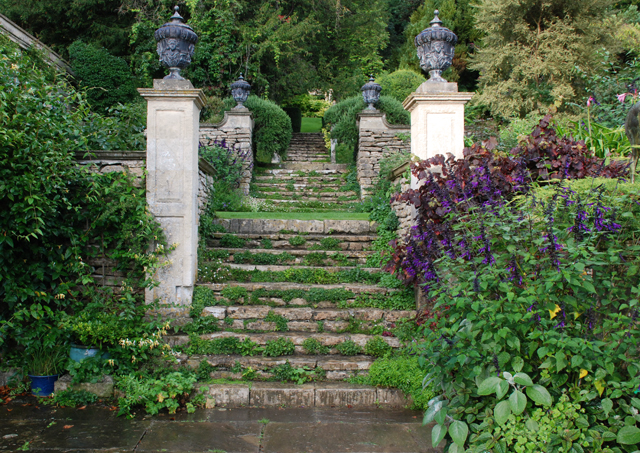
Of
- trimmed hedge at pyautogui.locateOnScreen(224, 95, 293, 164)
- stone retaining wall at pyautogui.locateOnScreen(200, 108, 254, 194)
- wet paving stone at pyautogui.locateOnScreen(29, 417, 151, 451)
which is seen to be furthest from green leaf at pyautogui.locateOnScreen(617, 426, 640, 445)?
trimmed hedge at pyautogui.locateOnScreen(224, 95, 293, 164)

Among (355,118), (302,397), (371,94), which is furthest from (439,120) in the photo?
(355,118)

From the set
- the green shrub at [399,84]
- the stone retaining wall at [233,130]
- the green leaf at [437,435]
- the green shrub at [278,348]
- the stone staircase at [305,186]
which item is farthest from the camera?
the green shrub at [399,84]

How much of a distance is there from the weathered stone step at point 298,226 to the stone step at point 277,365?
232 centimetres

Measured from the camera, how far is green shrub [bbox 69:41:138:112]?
14328 mm

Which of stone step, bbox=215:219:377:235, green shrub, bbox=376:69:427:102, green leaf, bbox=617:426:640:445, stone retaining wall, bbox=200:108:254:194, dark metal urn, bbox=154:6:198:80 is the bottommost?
green leaf, bbox=617:426:640:445

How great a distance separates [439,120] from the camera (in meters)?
4.77

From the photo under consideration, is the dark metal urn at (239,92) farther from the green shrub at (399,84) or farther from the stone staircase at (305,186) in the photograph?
the green shrub at (399,84)

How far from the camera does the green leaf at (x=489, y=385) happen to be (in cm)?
223

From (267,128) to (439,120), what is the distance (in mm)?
6591

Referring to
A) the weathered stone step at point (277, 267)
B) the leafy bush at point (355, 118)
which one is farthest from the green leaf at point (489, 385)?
the leafy bush at point (355, 118)

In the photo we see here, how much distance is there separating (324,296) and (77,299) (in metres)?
2.46

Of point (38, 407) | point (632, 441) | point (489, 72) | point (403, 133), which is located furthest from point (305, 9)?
point (632, 441)

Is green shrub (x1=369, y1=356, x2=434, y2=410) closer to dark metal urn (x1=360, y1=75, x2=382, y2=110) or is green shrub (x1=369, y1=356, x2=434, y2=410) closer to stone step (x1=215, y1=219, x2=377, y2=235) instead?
stone step (x1=215, y1=219, x2=377, y2=235)

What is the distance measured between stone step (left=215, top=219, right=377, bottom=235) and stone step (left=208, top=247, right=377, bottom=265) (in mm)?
471
